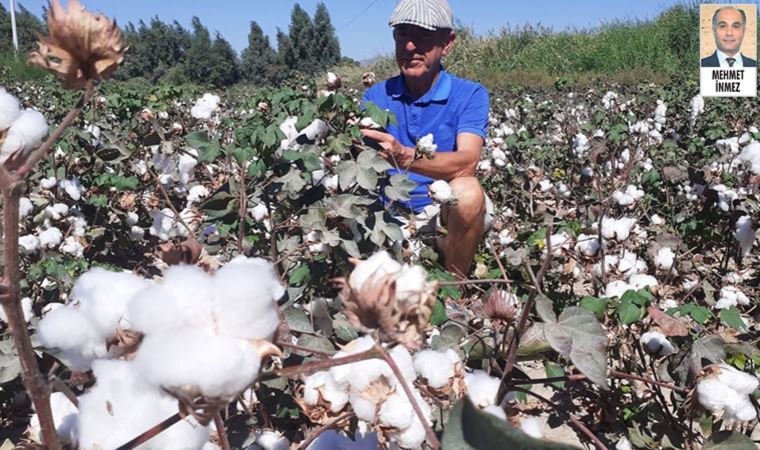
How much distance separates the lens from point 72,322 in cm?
60

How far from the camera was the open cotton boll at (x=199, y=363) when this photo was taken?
42 centimetres

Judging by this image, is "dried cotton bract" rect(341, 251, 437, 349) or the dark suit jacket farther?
the dark suit jacket

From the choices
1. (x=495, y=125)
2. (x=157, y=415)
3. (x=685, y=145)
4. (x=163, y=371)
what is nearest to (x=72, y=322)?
(x=157, y=415)

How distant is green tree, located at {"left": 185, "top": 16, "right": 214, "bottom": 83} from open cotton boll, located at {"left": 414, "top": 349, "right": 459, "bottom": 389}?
1479 inches

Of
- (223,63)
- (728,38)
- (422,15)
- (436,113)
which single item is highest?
(223,63)

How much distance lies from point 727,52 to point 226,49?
3729cm

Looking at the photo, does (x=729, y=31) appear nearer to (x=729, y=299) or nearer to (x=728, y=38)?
(x=728, y=38)

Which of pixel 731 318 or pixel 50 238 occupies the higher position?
pixel 50 238

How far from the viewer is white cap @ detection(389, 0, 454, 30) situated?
271 cm

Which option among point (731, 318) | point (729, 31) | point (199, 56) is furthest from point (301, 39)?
point (731, 318)

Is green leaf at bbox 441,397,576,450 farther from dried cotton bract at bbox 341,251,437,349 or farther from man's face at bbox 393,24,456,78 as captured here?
man's face at bbox 393,24,456,78

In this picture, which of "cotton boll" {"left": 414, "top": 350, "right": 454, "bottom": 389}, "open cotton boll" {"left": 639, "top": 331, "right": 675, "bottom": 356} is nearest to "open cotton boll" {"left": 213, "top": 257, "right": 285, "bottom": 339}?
"cotton boll" {"left": 414, "top": 350, "right": 454, "bottom": 389}

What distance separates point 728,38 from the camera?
24.2 ft

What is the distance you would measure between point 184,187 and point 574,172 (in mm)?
2190
